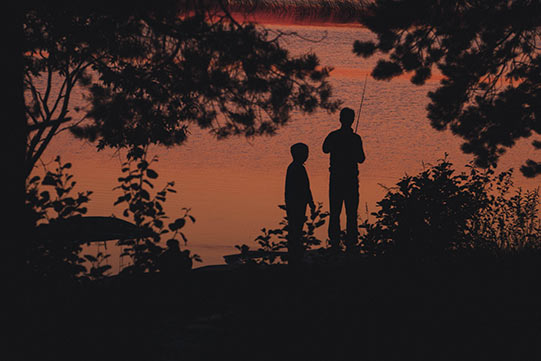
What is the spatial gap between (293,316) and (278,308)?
0.66 feet

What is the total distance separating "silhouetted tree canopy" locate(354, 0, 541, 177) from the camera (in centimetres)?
980

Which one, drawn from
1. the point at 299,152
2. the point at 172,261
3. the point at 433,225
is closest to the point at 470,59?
the point at 433,225

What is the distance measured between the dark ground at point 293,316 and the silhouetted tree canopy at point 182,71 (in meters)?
1.58

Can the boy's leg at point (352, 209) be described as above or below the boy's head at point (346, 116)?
below

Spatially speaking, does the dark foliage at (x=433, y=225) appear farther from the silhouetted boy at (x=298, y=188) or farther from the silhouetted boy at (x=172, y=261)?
the silhouetted boy at (x=172, y=261)

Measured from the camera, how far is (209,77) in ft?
22.8

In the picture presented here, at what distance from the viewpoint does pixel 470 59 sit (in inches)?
410

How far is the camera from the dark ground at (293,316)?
15.0 ft

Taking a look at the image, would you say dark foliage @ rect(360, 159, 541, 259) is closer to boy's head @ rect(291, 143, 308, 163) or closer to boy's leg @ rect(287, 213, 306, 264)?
boy's head @ rect(291, 143, 308, 163)

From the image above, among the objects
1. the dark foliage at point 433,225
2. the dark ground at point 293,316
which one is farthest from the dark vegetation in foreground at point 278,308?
the dark foliage at point 433,225

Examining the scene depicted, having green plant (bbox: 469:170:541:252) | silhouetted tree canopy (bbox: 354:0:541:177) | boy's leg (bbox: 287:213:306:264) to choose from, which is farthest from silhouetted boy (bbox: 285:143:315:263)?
silhouetted tree canopy (bbox: 354:0:541:177)

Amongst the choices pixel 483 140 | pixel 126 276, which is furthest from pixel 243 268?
pixel 483 140

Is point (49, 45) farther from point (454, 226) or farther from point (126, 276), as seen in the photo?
point (454, 226)

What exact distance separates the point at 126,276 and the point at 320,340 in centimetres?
150
